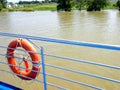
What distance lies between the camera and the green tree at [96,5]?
3444 cm

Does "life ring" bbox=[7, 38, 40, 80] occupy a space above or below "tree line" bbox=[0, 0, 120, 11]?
above

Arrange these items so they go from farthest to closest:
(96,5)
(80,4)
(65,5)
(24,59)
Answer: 1. (80,4)
2. (65,5)
3. (96,5)
4. (24,59)

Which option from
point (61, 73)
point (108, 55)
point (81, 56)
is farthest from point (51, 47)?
point (61, 73)

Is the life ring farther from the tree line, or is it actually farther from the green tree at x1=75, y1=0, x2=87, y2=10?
the green tree at x1=75, y1=0, x2=87, y2=10

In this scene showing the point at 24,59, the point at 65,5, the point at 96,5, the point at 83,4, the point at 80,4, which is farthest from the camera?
the point at 80,4

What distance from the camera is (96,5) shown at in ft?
113

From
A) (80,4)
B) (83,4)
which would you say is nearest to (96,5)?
(83,4)

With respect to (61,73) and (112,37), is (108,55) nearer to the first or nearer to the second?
(61,73)

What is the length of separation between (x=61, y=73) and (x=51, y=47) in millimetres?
2751

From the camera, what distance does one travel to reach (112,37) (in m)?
9.84

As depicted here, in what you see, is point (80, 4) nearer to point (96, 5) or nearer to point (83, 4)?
point (83, 4)

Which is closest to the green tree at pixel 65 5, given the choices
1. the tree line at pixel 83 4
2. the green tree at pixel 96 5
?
the tree line at pixel 83 4

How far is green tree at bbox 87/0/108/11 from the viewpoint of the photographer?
34438 mm

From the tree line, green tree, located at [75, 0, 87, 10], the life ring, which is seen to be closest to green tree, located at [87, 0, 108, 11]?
the tree line
